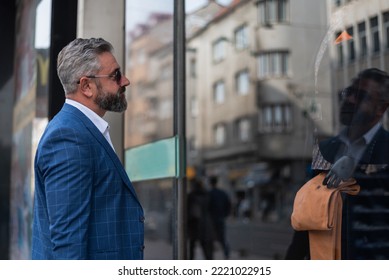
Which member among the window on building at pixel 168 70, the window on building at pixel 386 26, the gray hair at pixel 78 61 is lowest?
the gray hair at pixel 78 61

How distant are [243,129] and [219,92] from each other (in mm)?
2428

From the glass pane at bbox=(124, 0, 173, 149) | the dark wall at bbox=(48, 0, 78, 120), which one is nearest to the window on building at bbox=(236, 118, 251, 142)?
the glass pane at bbox=(124, 0, 173, 149)

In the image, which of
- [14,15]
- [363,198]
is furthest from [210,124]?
[363,198]

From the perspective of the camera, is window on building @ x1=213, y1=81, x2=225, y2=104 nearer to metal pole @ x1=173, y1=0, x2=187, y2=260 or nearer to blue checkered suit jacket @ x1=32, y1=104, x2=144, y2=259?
metal pole @ x1=173, y1=0, x2=187, y2=260

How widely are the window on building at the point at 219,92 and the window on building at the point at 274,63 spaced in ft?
11.1

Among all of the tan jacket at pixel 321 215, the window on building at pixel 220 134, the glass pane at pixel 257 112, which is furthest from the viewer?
the window on building at pixel 220 134

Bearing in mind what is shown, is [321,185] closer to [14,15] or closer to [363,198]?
[363,198]

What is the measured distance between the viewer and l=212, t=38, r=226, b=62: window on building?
25391 mm

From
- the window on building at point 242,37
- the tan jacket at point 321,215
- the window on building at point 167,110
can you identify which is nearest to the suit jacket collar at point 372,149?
the tan jacket at point 321,215

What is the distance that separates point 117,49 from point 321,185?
1.32m

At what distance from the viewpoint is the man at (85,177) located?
1746 millimetres

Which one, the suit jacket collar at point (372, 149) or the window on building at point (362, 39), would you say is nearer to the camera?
the suit jacket collar at point (372, 149)

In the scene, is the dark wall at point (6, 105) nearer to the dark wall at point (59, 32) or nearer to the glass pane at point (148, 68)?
the glass pane at point (148, 68)
